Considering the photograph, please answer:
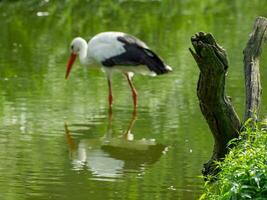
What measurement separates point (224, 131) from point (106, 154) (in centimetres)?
287

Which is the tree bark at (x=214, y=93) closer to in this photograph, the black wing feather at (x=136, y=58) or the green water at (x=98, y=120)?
the green water at (x=98, y=120)

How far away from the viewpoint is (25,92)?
12695mm

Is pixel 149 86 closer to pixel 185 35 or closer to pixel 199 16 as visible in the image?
pixel 185 35

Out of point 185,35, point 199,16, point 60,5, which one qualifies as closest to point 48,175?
point 185,35

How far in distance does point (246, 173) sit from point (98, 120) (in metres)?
5.65

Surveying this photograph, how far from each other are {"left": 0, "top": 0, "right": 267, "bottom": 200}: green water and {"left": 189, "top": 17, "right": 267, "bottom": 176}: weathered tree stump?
102 centimetres

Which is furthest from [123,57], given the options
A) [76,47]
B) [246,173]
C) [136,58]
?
[246,173]

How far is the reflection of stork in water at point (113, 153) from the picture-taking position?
29.5 feet

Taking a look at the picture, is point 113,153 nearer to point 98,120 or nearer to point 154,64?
point 98,120

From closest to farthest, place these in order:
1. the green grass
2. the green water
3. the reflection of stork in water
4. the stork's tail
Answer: the green grass < the green water < the reflection of stork in water < the stork's tail

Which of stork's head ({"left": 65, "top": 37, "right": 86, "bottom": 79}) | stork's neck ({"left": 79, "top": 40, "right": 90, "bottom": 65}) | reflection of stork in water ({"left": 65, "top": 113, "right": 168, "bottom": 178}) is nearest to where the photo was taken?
reflection of stork in water ({"left": 65, "top": 113, "right": 168, "bottom": 178})

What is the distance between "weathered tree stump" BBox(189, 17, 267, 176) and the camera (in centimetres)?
642

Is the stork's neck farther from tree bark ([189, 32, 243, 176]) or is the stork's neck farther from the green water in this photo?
tree bark ([189, 32, 243, 176])

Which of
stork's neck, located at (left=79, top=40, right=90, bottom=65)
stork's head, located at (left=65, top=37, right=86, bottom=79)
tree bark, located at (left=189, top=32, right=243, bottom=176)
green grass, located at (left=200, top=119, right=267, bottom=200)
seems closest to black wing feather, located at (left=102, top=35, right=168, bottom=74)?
stork's neck, located at (left=79, top=40, right=90, bottom=65)
